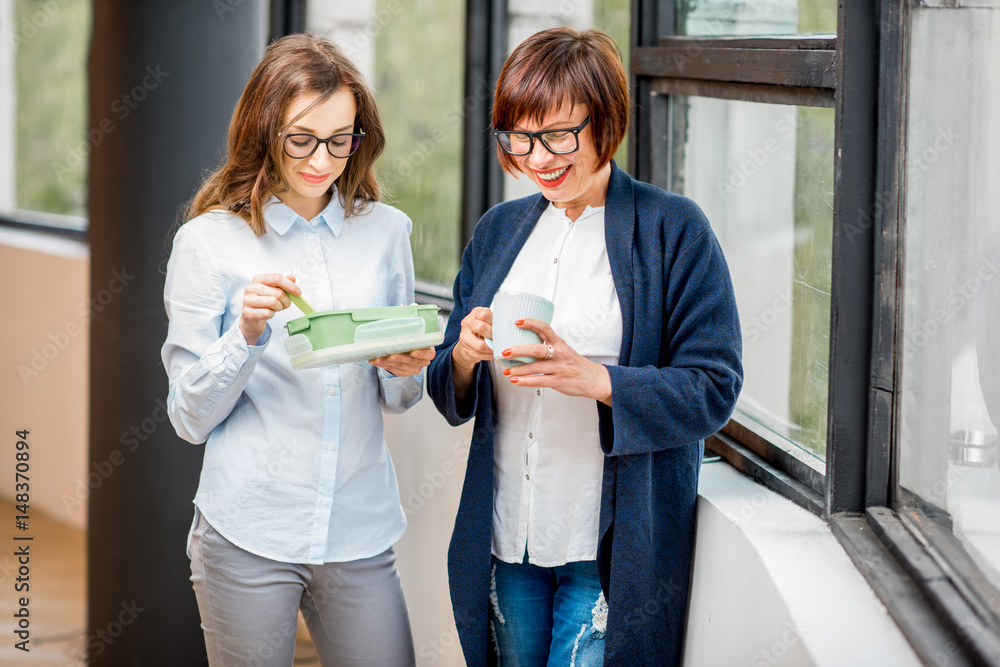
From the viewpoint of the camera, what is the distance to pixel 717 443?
1.98m

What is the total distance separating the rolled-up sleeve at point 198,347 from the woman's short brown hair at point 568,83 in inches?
21.9

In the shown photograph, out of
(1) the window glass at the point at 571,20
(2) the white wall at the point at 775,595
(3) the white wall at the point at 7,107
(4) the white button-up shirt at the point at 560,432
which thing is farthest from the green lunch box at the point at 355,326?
(3) the white wall at the point at 7,107

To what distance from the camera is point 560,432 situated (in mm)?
1561

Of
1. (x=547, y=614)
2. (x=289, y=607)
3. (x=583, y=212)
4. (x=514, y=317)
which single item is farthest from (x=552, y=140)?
(x=289, y=607)

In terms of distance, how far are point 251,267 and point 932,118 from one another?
1.10 metres

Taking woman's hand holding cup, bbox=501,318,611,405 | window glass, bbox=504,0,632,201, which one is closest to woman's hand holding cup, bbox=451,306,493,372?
woman's hand holding cup, bbox=501,318,611,405

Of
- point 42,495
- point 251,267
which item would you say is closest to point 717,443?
point 251,267

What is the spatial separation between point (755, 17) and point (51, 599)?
10.2 ft

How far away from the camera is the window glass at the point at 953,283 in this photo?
3.78 feet

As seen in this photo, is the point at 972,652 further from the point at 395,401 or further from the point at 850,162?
the point at 395,401

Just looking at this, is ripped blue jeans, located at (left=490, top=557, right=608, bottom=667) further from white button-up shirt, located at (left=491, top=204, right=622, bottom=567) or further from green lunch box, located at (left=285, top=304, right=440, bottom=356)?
green lunch box, located at (left=285, top=304, right=440, bottom=356)

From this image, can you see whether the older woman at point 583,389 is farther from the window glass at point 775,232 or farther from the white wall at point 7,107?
the white wall at point 7,107

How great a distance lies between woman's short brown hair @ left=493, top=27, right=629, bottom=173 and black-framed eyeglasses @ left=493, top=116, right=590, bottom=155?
0.08 feet

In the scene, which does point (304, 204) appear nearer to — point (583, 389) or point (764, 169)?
point (583, 389)
